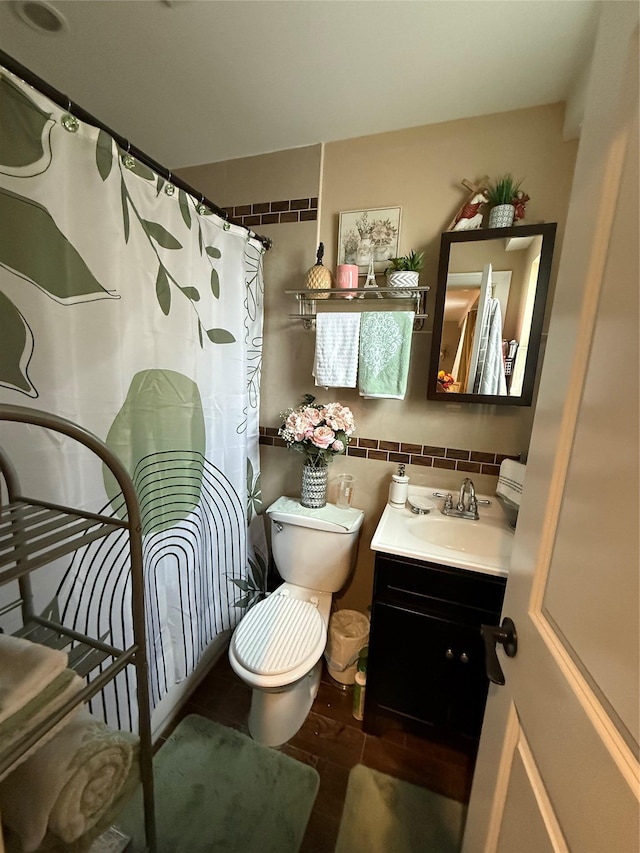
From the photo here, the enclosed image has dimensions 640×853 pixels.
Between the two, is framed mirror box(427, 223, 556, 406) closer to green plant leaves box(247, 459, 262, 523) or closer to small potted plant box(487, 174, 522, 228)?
small potted plant box(487, 174, 522, 228)

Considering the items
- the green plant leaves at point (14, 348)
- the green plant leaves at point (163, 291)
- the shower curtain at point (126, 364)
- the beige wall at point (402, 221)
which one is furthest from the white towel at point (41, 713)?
the beige wall at point (402, 221)

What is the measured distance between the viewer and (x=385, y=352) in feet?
4.60

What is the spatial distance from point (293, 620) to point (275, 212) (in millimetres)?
1840

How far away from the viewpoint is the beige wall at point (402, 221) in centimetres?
126

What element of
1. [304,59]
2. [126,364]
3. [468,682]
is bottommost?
[468,682]

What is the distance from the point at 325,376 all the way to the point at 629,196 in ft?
3.67

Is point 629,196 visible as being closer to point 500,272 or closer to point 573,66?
point 500,272

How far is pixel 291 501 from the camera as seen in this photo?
164cm

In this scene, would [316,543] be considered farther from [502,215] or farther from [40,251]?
[502,215]

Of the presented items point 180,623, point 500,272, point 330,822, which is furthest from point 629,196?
point 330,822

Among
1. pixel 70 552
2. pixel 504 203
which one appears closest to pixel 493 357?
pixel 504 203

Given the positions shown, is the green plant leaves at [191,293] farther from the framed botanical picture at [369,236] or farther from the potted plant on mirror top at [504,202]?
the potted plant on mirror top at [504,202]

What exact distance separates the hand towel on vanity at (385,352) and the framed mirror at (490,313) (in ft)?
0.43

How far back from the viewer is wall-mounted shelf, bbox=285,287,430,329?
140 cm
